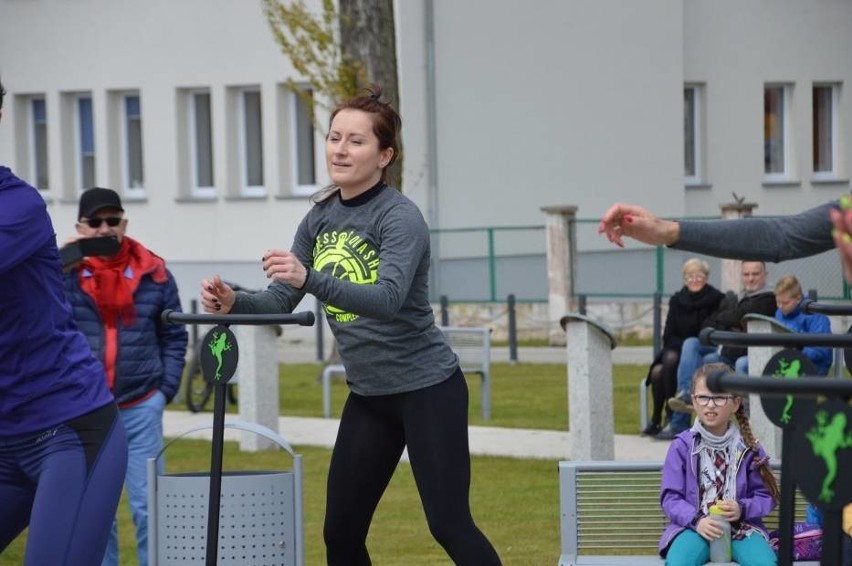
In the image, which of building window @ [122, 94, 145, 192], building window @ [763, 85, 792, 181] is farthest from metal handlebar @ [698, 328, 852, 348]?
building window @ [763, 85, 792, 181]

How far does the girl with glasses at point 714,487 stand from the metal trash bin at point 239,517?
1472 mm

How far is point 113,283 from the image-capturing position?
823 cm

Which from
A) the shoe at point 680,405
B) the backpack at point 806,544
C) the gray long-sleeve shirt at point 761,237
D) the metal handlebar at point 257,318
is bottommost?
the shoe at point 680,405

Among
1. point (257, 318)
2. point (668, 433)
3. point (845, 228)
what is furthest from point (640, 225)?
point (668, 433)

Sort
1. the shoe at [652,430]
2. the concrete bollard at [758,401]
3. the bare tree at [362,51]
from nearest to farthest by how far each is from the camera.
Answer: the concrete bollard at [758,401]
the shoe at [652,430]
the bare tree at [362,51]

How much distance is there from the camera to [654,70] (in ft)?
105

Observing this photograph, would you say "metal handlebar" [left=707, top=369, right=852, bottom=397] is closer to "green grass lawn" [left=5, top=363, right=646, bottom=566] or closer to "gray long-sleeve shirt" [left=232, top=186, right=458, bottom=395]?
"gray long-sleeve shirt" [left=232, top=186, right=458, bottom=395]

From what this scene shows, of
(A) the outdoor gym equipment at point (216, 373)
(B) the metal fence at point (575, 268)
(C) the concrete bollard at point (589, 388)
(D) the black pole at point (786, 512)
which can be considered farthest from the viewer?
(B) the metal fence at point (575, 268)

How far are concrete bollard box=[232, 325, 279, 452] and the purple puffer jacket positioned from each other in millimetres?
7023

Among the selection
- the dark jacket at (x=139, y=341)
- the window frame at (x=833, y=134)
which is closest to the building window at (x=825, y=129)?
the window frame at (x=833, y=134)

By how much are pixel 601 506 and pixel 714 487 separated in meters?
0.45

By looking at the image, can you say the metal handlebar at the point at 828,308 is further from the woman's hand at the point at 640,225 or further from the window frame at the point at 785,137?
the window frame at the point at 785,137

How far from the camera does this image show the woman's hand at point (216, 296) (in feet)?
17.8

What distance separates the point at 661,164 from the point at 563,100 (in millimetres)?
2605
